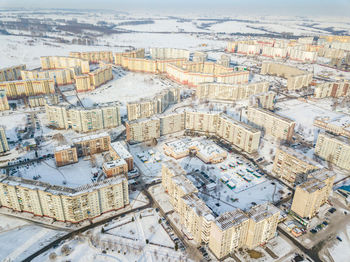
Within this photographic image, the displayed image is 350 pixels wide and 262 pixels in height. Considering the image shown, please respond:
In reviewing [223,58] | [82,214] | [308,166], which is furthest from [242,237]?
[223,58]

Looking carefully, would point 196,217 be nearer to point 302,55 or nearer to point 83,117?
point 83,117

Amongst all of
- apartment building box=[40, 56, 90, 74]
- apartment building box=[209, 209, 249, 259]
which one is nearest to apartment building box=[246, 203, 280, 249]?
apartment building box=[209, 209, 249, 259]

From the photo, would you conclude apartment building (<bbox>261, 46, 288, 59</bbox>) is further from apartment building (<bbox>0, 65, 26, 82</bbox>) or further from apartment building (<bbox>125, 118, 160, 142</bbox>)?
apartment building (<bbox>0, 65, 26, 82</bbox>)

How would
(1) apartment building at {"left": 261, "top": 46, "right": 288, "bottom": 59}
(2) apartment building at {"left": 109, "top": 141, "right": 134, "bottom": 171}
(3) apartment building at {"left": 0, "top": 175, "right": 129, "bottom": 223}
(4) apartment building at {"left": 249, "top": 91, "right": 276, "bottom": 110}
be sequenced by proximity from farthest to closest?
1. (1) apartment building at {"left": 261, "top": 46, "right": 288, "bottom": 59}
2. (4) apartment building at {"left": 249, "top": 91, "right": 276, "bottom": 110}
3. (2) apartment building at {"left": 109, "top": 141, "right": 134, "bottom": 171}
4. (3) apartment building at {"left": 0, "top": 175, "right": 129, "bottom": 223}

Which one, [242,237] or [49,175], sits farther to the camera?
[49,175]

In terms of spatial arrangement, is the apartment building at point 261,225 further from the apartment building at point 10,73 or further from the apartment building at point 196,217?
the apartment building at point 10,73

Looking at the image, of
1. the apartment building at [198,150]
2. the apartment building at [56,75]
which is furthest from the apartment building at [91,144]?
the apartment building at [56,75]

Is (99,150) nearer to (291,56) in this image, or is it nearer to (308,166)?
(308,166)
